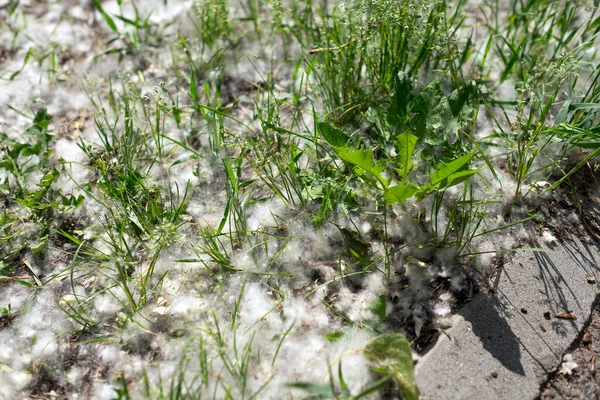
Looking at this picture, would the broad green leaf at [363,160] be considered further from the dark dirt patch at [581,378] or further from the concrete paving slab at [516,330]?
the dark dirt patch at [581,378]

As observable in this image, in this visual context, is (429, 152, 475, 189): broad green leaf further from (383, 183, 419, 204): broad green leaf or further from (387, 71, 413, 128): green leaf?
(387, 71, 413, 128): green leaf

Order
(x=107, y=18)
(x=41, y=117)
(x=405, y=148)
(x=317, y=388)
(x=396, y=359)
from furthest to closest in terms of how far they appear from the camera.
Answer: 1. (x=107, y=18)
2. (x=41, y=117)
3. (x=405, y=148)
4. (x=396, y=359)
5. (x=317, y=388)

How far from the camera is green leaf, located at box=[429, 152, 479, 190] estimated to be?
190cm

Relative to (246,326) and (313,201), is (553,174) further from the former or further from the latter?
(246,326)

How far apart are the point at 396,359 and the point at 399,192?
1.77ft

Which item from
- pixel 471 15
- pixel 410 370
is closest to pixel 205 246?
pixel 410 370

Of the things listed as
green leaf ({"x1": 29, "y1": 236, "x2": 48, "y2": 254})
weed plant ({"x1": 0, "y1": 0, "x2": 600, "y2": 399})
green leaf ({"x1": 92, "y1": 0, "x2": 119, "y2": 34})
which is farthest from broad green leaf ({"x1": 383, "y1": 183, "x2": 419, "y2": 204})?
green leaf ({"x1": 92, "y1": 0, "x2": 119, "y2": 34})

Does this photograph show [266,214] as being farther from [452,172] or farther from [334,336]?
[452,172]

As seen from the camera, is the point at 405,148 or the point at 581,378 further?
the point at 405,148

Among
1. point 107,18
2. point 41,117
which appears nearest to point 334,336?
point 41,117

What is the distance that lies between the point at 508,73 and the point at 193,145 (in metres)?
1.39

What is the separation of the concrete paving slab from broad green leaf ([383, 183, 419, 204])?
1.36ft

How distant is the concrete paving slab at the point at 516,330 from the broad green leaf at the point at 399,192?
16.3 inches

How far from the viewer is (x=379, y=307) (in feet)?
6.45
